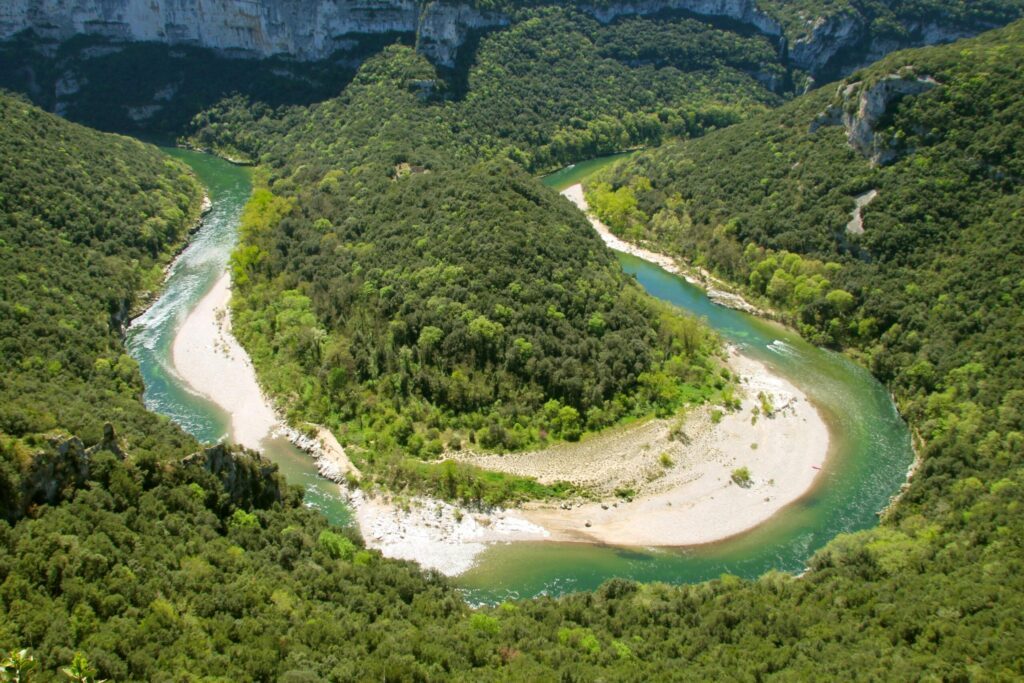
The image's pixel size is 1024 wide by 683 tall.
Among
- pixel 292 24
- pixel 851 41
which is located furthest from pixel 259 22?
pixel 851 41

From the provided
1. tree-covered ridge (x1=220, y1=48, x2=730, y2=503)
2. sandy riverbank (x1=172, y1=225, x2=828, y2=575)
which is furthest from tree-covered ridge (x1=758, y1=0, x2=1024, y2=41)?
sandy riverbank (x1=172, y1=225, x2=828, y2=575)

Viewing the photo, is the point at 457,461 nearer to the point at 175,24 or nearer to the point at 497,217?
the point at 497,217

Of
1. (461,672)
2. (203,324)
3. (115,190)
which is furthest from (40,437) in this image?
(115,190)

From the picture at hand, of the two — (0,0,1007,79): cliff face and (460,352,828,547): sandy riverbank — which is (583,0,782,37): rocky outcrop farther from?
(460,352,828,547): sandy riverbank

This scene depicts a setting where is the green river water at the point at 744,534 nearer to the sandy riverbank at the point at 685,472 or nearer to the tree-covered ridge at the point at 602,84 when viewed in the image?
the sandy riverbank at the point at 685,472

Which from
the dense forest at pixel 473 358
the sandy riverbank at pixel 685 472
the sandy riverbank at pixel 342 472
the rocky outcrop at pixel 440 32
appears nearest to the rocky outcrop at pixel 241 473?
the dense forest at pixel 473 358

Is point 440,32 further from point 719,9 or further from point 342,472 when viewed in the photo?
point 342,472
